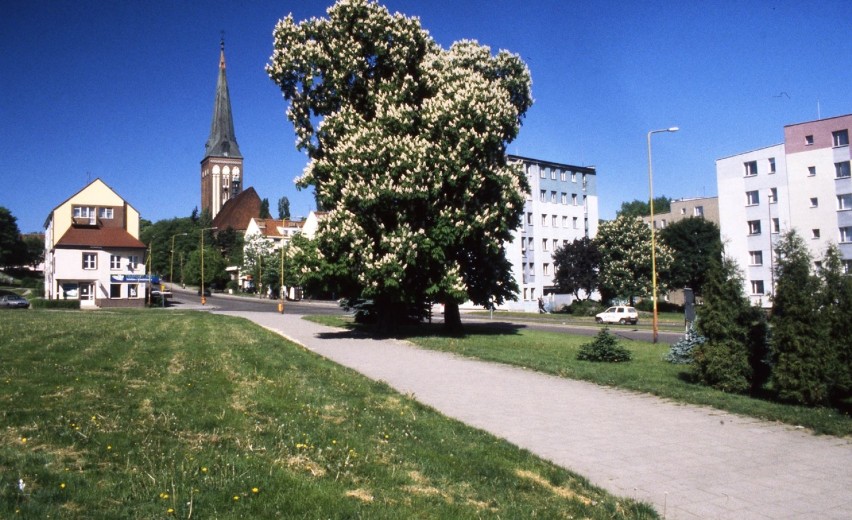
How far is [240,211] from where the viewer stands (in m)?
141

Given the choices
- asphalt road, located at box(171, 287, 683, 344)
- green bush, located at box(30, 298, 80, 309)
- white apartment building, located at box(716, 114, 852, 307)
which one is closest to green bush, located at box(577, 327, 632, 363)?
asphalt road, located at box(171, 287, 683, 344)

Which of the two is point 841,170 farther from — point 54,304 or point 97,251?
→ point 97,251

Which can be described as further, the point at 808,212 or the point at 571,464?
the point at 808,212

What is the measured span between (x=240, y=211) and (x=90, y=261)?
72.7m

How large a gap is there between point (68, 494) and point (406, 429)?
3966 mm

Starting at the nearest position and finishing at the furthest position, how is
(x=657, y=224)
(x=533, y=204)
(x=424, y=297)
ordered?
(x=424, y=297) → (x=533, y=204) → (x=657, y=224)

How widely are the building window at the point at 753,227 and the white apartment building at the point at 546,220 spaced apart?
19.9 meters

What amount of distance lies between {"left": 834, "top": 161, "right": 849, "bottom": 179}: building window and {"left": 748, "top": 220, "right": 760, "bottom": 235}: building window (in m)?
8.96

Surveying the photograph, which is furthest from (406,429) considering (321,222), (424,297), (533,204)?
(533,204)

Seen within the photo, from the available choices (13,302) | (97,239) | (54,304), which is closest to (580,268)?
(54,304)

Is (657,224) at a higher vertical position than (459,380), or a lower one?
higher

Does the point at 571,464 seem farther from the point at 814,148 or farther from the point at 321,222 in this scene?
the point at 814,148

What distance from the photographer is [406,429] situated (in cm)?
816

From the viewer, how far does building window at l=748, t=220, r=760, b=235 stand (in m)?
65.4
